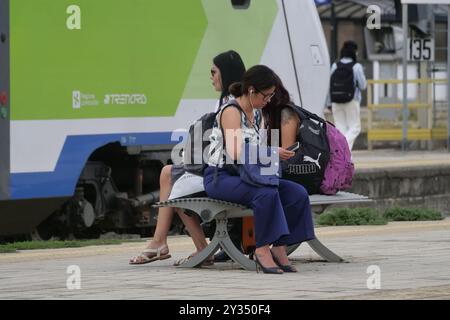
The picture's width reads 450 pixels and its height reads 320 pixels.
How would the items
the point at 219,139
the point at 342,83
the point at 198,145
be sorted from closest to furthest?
the point at 219,139
the point at 198,145
the point at 342,83

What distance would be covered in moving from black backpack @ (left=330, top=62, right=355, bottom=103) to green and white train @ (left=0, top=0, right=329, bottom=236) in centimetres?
680

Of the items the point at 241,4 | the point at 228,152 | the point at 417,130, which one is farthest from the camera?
the point at 417,130

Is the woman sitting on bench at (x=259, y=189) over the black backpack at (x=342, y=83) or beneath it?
beneath

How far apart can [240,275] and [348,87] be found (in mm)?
13457

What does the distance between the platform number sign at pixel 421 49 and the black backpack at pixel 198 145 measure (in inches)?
625

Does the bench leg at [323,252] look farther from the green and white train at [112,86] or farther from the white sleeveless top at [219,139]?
the green and white train at [112,86]

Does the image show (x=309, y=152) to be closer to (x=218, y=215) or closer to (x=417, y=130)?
(x=218, y=215)

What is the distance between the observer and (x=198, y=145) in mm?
10000

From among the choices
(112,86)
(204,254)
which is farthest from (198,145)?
(112,86)

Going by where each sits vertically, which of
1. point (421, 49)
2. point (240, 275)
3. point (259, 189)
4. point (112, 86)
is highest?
point (421, 49)

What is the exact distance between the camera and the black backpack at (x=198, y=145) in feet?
32.7

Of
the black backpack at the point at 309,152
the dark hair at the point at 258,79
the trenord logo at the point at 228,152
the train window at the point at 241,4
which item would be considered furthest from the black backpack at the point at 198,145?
the train window at the point at 241,4

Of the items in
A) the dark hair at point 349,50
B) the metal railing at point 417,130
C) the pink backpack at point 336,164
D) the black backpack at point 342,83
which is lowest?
the pink backpack at point 336,164

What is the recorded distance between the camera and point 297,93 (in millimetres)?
15602
